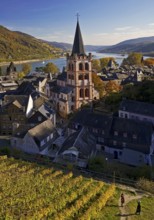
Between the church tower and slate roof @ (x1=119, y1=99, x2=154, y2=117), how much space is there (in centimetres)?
1245

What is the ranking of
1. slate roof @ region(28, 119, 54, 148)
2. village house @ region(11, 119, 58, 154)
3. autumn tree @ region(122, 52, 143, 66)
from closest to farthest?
village house @ region(11, 119, 58, 154), slate roof @ region(28, 119, 54, 148), autumn tree @ region(122, 52, 143, 66)

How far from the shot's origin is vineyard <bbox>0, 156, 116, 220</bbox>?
61.8 ft

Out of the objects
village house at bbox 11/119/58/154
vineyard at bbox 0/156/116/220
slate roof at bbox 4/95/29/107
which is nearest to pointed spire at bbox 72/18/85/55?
slate roof at bbox 4/95/29/107

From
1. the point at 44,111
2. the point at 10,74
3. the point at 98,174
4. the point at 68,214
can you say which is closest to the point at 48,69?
the point at 10,74

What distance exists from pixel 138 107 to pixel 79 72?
1545cm

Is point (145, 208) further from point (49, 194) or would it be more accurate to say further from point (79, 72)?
point (79, 72)

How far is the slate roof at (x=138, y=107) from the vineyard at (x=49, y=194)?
17509mm

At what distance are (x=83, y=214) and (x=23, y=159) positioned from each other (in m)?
14.2

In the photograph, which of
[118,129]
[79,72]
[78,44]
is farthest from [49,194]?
[78,44]

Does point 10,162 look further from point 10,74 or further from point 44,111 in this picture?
point 10,74

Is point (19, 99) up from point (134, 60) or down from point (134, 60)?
down

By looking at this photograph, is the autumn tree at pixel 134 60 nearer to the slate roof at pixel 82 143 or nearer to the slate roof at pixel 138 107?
the slate roof at pixel 138 107

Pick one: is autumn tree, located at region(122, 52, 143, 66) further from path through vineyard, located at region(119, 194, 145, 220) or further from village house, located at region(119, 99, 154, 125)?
path through vineyard, located at region(119, 194, 145, 220)

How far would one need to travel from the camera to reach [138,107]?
41531 millimetres
